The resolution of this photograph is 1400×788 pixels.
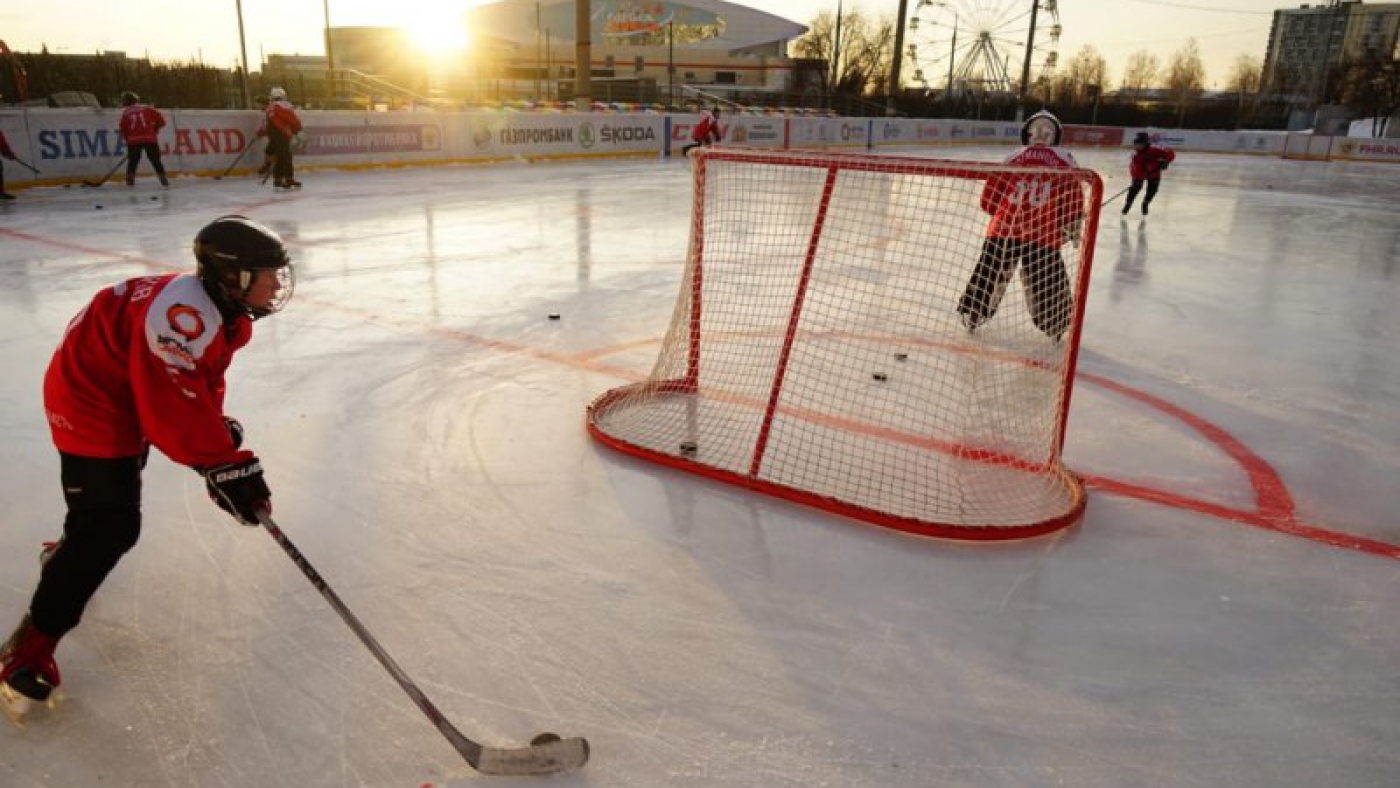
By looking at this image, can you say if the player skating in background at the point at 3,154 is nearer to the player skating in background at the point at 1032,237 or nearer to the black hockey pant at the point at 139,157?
the black hockey pant at the point at 139,157

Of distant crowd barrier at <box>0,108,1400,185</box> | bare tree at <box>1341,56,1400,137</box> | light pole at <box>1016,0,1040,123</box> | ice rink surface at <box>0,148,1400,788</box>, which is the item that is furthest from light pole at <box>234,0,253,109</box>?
bare tree at <box>1341,56,1400,137</box>

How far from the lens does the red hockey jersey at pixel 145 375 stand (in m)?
1.96

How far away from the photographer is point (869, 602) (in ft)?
9.03

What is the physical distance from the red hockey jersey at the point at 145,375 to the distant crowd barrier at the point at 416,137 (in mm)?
13643

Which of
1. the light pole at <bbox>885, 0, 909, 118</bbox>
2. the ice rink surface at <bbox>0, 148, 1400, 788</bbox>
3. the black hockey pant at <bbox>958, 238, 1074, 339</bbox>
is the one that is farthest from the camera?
the light pole at <bbox>885, 0, 909, 118</bbox>

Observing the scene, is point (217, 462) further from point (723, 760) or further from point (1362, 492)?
point (1362, 492)

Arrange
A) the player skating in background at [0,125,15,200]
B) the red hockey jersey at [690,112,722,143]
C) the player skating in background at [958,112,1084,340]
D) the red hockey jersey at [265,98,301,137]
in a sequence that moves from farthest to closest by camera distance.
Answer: the red hockey jersey at [690,112,722,143], the red hockey jersey at [265,98,301,137], the player skating in background at [0,125,15,200], the player skating in background at [958,112,1084,340]

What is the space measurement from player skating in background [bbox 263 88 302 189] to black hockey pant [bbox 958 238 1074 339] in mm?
11413

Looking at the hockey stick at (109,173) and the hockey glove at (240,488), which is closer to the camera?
the hockey glove at (240,488)

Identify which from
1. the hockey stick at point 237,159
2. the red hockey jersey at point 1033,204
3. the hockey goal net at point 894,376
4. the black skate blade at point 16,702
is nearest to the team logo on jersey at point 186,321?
the black skate blade at point 16,702

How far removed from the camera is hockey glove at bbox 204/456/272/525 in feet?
6.68

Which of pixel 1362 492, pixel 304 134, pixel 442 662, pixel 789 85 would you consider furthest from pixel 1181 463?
pixel 789 85

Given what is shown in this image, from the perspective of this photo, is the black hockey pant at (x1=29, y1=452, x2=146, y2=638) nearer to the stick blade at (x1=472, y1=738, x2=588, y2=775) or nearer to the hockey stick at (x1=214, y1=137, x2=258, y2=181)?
the stick blade at (x1=472, y1=738, x2=588, y2=775)

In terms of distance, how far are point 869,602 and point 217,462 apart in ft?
5.97
